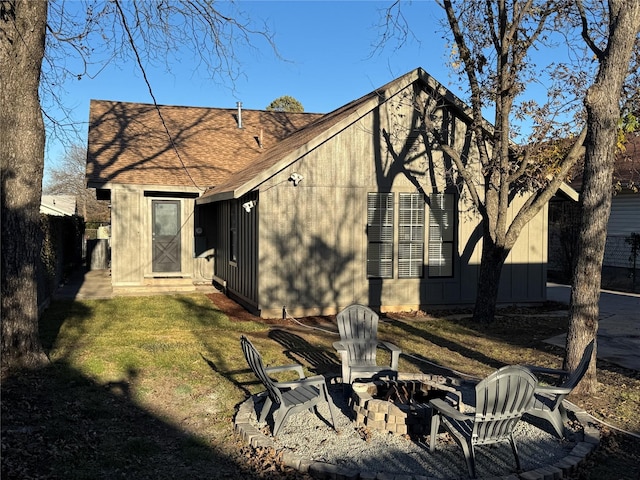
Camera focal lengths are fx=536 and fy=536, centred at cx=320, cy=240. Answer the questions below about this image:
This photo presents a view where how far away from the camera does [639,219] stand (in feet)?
62.0

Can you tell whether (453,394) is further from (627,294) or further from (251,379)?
(627,294)

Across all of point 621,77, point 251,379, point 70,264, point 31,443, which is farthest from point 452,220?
point 70,264

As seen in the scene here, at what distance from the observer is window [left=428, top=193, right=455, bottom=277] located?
12.4m

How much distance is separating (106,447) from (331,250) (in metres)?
7.37

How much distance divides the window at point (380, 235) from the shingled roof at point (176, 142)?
187 inches

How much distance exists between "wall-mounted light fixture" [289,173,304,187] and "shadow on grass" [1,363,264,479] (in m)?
5.86

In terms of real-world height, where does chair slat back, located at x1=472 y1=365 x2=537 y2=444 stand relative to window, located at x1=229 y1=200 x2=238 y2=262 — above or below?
below

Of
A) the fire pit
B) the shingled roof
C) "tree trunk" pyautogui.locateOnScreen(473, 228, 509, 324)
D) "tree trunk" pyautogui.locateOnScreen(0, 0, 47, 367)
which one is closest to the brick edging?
the fire pit

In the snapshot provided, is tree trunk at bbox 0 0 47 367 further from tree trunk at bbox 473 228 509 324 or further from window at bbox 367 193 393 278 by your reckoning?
tree trunk at bbox 473 228 509 324

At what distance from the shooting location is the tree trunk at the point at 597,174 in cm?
641

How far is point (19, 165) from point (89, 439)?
12.2 ft

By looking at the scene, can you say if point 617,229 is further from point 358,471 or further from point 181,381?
point 358,471

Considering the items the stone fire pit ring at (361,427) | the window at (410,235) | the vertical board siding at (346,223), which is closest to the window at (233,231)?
the vertical board siding at (346,223)

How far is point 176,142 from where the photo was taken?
1648cm
